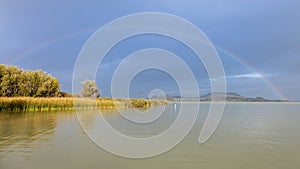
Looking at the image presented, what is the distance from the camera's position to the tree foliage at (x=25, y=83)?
3001cm

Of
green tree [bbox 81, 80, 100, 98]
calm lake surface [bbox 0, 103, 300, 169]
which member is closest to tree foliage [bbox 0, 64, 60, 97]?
green tree [bbox 81, 80, 100, 98]

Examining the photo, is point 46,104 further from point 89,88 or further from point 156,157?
point 89,88

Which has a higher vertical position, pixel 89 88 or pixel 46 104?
pixel 89 88

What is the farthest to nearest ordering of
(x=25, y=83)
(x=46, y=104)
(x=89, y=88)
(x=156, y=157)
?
(x=89, y=88)
(x=25, y=83)
(x=46, y=104)
(x=156, y=157)

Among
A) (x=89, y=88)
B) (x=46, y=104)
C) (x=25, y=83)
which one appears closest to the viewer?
(x=46, y=104)

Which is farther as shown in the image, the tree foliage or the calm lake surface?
the tree foliage

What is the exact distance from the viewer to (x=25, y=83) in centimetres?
3288

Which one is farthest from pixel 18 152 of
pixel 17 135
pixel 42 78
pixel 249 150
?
pixel 42 78

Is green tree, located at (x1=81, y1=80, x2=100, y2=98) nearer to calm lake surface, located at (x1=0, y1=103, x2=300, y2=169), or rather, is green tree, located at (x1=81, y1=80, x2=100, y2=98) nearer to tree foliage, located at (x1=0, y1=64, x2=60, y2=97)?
tree foliage, located at (x1=0, y1=64, x2=60, y2=97)

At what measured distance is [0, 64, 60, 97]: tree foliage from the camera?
98.5 feet

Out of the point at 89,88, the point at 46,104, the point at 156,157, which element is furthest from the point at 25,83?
the point at 156,157

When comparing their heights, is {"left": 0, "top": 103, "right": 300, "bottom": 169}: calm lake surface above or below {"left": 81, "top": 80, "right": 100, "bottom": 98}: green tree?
below

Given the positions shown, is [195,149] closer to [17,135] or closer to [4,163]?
[4,163]

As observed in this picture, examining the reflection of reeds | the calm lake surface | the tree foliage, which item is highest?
the tree foliage
